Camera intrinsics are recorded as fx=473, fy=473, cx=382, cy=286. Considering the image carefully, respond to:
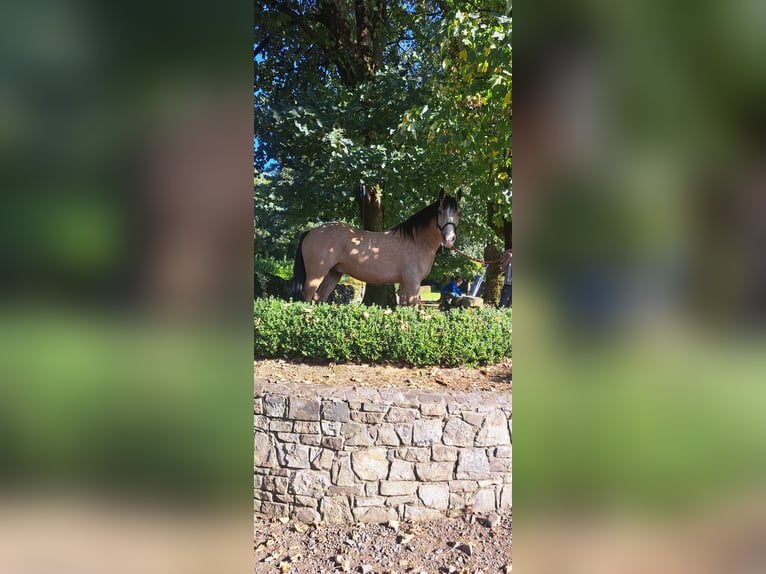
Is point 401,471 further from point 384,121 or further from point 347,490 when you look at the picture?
point 384,121

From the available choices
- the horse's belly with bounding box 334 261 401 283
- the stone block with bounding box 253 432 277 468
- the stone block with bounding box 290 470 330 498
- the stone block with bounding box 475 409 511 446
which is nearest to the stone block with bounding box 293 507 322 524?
the stone block with bounding box 290 470 330 498

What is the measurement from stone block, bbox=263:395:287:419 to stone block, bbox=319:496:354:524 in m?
0.76

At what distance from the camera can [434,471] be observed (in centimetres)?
378

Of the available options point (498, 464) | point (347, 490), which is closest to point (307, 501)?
point (347, 490)

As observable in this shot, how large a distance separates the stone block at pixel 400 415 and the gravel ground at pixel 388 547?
82 cm

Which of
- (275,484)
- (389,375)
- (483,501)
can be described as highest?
(389,375)

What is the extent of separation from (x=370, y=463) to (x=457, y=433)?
28.8 inches

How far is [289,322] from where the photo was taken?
499 cm

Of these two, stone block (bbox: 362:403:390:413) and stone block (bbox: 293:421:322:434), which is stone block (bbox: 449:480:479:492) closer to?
stone block (bbox: 362:403:390:413)

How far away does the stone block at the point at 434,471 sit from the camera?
3.77 m

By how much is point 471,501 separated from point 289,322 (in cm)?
247

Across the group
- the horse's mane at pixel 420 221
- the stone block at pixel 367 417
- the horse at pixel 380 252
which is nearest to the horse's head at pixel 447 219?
the horse's mane at pixel 420 221
